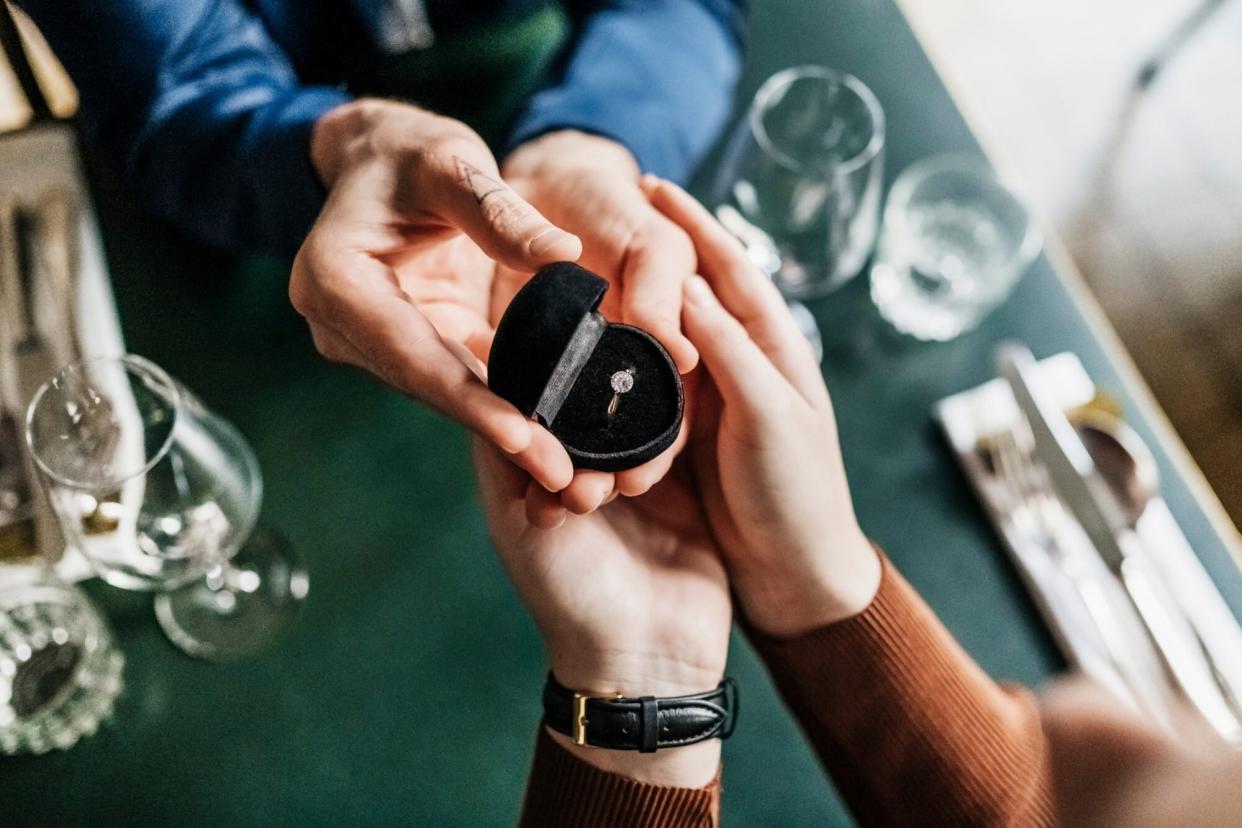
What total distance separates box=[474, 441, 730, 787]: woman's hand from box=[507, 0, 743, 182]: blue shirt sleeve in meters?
0.32

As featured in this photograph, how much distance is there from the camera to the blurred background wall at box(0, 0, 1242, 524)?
1.82m

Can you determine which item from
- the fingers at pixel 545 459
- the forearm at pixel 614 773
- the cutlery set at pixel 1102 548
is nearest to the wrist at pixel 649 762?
the forearm at pixel 614 773

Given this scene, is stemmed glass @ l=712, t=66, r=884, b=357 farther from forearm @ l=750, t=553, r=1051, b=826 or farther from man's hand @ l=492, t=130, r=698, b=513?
forearm @ l=750, t=553, r=1051, b=826

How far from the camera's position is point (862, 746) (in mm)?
729

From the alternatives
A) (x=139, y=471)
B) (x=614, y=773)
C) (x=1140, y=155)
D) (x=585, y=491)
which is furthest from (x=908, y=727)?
(x=1140, y=155)

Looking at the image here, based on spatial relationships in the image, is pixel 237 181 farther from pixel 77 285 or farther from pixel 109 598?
pixel 109 598

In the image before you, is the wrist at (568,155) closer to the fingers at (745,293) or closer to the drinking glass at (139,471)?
the fingers at (745,293)

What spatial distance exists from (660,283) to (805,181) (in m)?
0.19

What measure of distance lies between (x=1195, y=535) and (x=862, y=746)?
0.36 metres

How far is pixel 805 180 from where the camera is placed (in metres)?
0.78

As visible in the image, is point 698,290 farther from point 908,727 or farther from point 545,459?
point 908,727

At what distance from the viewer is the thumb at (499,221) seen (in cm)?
55

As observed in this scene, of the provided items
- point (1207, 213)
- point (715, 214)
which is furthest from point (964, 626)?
point (1207, 213)

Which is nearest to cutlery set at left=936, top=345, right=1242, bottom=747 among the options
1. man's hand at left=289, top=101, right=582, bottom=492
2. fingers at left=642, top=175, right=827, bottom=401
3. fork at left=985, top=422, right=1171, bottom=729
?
fork at left=985, top=422, right=1171, bottom=729
